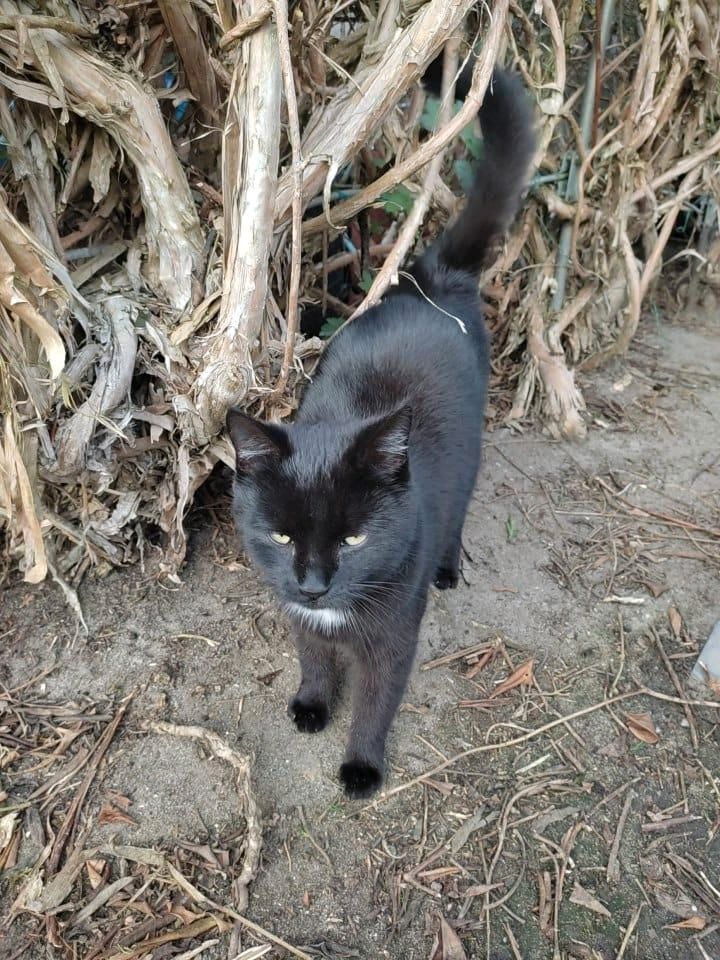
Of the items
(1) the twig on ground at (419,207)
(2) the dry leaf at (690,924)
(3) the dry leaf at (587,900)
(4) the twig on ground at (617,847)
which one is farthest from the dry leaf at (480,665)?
(1) the twig on ground at (419,207)

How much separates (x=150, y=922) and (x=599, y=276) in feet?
10.0

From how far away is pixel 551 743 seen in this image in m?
1.85

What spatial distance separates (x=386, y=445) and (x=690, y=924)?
1268 millimetres

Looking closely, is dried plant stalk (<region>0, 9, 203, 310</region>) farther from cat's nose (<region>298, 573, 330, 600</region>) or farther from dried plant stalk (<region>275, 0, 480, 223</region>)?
cat's nose (<region>298, 573, 330, 600</region>)

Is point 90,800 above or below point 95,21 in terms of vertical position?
below

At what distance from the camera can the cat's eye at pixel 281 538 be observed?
1.48 meters

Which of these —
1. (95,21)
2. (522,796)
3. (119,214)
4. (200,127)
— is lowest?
(522,796)

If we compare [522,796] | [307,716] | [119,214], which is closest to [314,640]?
[307,716]

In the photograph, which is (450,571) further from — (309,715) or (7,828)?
(7,828)

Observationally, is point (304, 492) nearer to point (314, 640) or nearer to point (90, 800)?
point (314, 640)

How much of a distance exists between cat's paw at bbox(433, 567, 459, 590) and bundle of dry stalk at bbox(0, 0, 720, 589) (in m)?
0.81

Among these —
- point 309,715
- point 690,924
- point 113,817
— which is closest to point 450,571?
point 309,715

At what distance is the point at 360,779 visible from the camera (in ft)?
5.59

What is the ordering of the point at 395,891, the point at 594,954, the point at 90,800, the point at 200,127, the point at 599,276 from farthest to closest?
the point at 599,276, the point at 200,127, the point at 90,800, the point at 395,891, the point at 594,954
